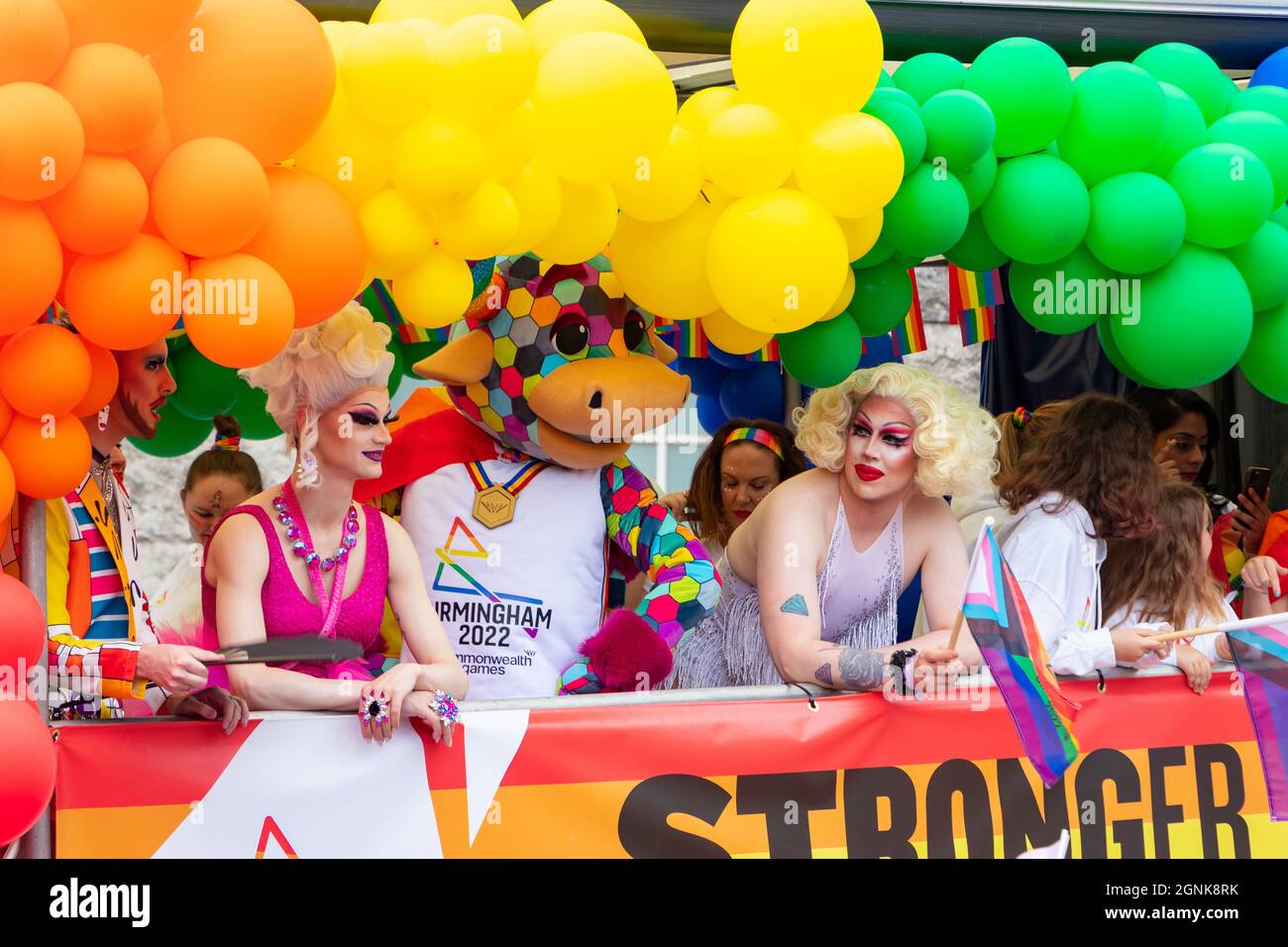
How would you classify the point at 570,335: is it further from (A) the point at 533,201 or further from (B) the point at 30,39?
(B) the point at 30,39

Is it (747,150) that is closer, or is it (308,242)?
(308,242)

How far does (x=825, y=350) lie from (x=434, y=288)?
3.28ft

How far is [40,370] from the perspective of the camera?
2.64 metres

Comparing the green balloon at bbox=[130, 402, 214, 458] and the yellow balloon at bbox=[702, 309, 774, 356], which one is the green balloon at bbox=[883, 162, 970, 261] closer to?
the yellow balloon at bbox=[702, 309, 774, 356]

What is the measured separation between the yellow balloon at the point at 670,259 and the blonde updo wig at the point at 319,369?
0.59 meters

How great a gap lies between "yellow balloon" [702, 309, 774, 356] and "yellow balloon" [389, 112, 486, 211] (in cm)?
84

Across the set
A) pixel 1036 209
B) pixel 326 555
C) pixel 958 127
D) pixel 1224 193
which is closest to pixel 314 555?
pixel 326 555

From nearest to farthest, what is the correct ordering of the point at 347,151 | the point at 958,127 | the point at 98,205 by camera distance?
the point at 98,205, the point at 347,151, the point at 958,127

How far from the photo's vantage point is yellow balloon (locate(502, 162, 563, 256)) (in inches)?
121

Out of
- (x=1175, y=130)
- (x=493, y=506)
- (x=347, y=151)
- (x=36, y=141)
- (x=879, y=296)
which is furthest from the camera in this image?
(x=493, y=506)

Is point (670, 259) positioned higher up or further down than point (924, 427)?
higher up

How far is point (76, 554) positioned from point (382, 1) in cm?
133
